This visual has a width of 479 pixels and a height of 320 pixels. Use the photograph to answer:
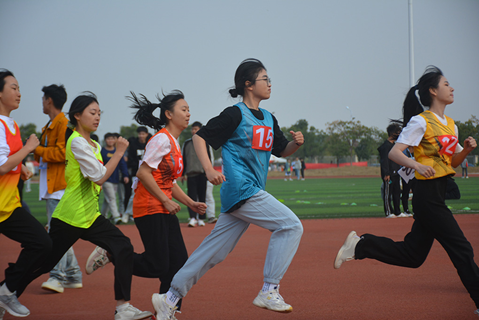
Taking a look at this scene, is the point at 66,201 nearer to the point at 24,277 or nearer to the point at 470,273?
the point at 24,277

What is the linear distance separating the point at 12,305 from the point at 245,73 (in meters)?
2.69

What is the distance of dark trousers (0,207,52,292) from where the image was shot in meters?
3.68

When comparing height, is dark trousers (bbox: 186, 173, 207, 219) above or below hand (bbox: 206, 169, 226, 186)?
below

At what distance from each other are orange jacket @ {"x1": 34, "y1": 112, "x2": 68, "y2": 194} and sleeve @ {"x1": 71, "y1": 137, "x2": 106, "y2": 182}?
0.97 m

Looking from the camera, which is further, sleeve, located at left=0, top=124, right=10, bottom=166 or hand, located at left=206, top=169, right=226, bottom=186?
sleeve, located at left=0, top=124, right=10, bottom=166

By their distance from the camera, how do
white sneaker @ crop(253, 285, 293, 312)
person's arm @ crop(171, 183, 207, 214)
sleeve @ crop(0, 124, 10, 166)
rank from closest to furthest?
white sneaker @ crop(253, 285, 293, 312) → sleeve @ crop(0, 124, 10, 166) → person's arm @ crop(171, 183, 207, 214)

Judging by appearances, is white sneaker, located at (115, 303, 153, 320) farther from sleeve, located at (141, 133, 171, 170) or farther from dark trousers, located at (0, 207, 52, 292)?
sleeve, located at (141, 133, 171, 170)

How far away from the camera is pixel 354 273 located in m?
5.30

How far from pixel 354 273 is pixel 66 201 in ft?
10.8

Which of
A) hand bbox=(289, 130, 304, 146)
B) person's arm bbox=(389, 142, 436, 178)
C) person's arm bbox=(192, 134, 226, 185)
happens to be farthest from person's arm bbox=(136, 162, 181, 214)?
person's arm bbox=(389, 142, 436, 178)

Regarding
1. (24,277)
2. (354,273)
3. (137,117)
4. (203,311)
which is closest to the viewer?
(24,277)

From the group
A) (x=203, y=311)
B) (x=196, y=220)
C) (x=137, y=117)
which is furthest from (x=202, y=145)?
(x=196, y=220)

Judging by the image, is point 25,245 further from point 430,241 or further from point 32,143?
point 430,241

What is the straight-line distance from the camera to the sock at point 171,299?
138 inches
